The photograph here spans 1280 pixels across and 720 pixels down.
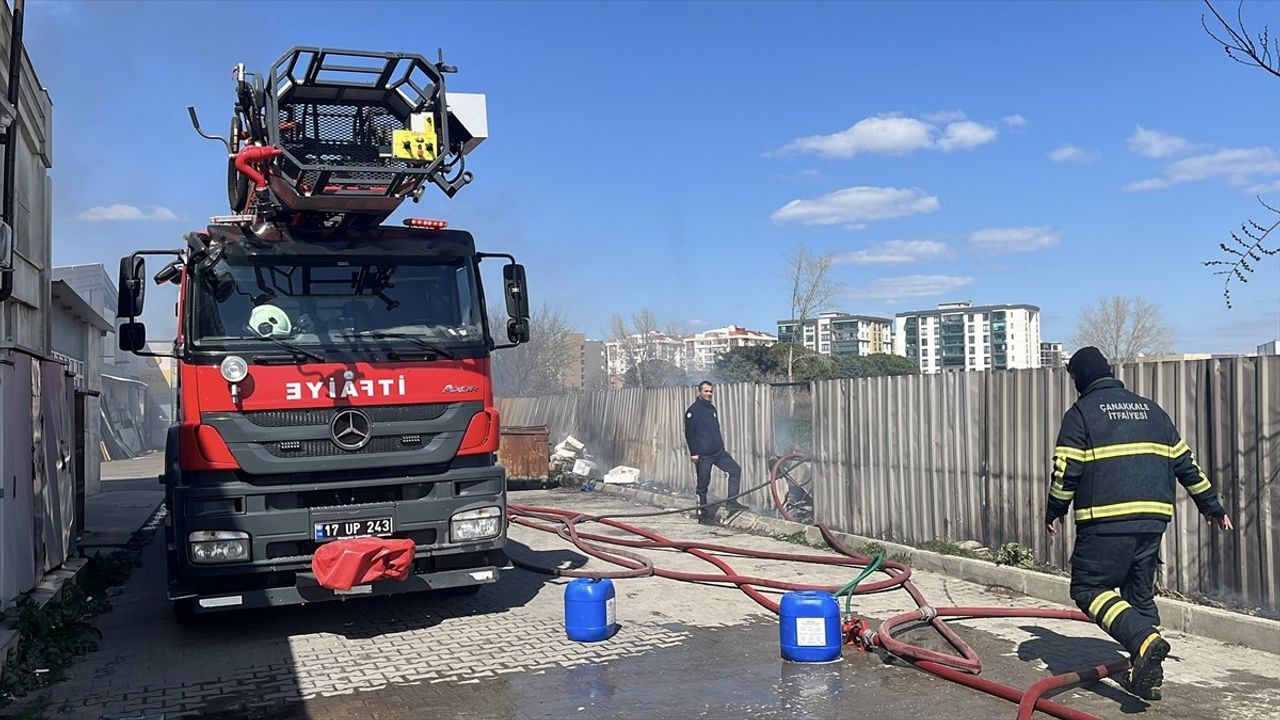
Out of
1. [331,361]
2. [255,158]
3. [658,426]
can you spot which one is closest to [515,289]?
[331,361]

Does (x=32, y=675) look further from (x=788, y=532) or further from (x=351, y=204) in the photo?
(x=788, y=532)

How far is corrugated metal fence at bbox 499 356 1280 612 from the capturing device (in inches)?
264

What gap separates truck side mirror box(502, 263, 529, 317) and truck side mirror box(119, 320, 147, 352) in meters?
2.75

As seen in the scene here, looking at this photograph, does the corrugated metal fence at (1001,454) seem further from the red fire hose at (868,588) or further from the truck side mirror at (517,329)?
Answer: the truck side mirror at (517,329)

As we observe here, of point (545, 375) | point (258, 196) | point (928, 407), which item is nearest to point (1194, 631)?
point (928, 407)

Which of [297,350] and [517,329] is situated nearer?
[297,350]

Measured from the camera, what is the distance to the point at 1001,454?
8984 millimetres

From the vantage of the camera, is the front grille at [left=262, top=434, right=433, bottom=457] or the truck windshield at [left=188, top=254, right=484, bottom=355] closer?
the front grille at [left=262, top=434, right=433, bottom=457]

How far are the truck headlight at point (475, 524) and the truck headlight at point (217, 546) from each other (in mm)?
1415

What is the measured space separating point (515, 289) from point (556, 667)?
124 inches

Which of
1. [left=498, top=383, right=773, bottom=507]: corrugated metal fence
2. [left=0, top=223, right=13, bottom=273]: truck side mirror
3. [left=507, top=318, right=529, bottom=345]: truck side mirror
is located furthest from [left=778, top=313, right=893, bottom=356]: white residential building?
[left=0, top=223, right=13, bottom=273]: truck side mirror

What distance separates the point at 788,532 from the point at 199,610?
23.5ft

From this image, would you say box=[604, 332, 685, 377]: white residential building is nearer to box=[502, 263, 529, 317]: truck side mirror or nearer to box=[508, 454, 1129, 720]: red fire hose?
box=[508, 454, 1129, 720]: red fire hose

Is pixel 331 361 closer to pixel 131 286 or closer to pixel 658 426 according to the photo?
pixel 131 286
